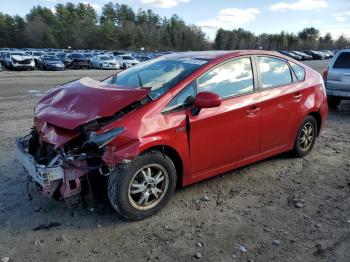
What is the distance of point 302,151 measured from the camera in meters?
5.90

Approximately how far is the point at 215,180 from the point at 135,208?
1.49 meters

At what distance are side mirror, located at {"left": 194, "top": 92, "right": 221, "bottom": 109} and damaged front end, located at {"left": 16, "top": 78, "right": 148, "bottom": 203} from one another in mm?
556

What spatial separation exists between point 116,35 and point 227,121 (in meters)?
117

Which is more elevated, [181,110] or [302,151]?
[181,110]

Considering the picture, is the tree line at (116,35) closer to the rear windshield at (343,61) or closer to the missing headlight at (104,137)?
the rear windshield at (343,61)

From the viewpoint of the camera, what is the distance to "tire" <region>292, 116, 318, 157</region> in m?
5.69

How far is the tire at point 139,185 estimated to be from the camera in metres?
3.70

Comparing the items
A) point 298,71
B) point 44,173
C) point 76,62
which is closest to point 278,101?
point 298,71

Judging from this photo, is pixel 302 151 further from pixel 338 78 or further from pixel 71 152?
pixel 338 78

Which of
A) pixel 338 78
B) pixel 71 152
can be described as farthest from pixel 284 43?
pixel 71 152

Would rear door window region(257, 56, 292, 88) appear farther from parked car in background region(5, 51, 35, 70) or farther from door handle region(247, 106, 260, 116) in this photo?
parked car in background region(5, 51, 35, 70)

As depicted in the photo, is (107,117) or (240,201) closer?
(107,117)

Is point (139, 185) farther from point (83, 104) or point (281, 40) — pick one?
point (281, 40)

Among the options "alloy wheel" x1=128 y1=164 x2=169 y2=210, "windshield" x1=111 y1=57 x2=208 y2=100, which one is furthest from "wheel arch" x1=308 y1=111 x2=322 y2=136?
"alloy wheel" x1=128 y1=164 x2=169 y2=210
